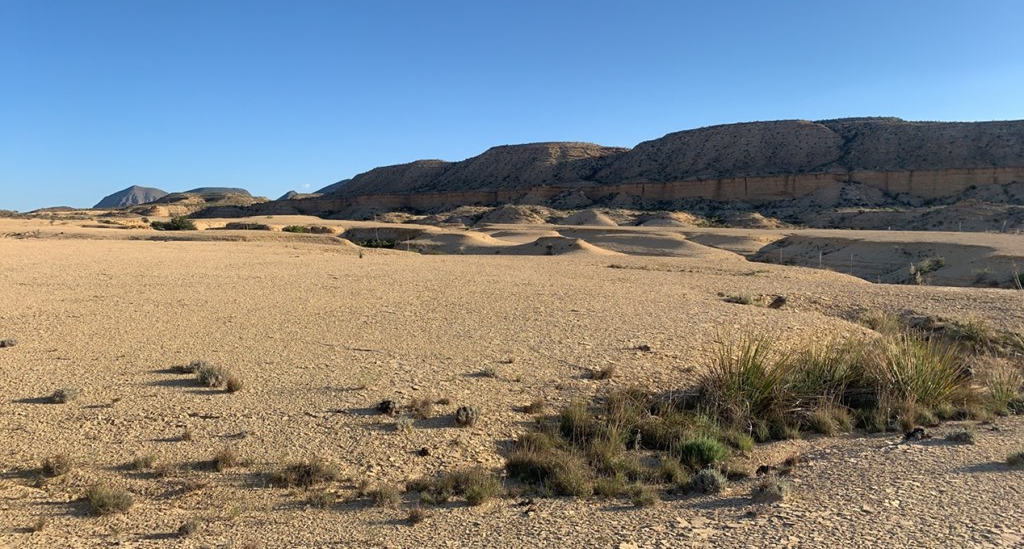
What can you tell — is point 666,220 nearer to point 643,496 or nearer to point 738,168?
point 738,168

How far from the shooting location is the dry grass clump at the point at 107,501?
16.8 feet

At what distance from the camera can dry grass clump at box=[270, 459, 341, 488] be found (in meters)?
5.74

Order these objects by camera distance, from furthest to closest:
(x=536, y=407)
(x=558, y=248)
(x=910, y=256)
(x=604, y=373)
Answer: (x=558, y=248) → (x=910, y=256) → (x=604, y=373) → (x=536, y=407)

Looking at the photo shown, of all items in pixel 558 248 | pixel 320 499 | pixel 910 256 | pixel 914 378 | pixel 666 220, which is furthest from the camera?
pixel 666 220

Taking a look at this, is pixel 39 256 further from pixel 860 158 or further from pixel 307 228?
pixel 860 158

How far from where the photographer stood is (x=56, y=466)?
566 cm

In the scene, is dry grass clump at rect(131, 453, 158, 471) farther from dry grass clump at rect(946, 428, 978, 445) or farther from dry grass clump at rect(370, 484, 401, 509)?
dry grass clump at rect(946, 428, 978, 445)

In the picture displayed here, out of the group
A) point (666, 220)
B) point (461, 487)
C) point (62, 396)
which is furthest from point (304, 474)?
point (666, 220)

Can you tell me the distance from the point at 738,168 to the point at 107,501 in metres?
86.5

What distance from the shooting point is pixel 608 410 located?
7.76 m

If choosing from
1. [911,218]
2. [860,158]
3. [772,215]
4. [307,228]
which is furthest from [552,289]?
[860,158]

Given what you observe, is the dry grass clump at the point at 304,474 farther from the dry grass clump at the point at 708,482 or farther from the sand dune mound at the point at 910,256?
the sand dune mound at the point at 910,256

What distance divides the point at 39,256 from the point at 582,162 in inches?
3541

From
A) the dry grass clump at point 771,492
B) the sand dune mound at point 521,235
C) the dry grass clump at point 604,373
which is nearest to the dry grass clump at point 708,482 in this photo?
the dry grass clump at point 771,492
